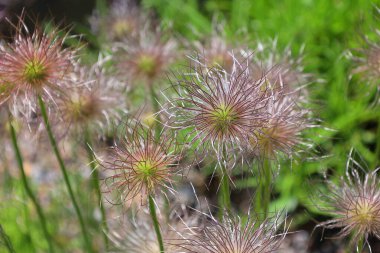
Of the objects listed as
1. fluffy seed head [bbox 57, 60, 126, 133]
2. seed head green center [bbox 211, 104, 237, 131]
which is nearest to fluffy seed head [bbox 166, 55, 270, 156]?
seed head green center [bbox 211, 104, 237, 131]

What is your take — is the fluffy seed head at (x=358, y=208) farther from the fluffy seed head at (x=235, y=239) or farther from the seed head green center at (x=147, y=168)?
the seed head green center at (x=147, y=168)

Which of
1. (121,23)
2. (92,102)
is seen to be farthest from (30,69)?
(121,23)

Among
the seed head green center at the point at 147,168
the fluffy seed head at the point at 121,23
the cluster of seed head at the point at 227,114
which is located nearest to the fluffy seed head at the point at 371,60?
the cluster of seed head at the point at 227,114

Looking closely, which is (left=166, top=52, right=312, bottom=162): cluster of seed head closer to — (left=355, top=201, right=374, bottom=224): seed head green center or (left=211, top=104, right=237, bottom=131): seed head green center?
(left=211, top=104, right=237, bottom=131): seed head green center

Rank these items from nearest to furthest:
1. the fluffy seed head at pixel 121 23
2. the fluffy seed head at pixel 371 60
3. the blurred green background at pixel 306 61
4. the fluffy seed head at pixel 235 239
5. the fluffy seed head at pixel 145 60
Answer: the fluffy seed head at pixel 235 239 → the fluffy seed head at pixel 371 60 → the fluffy seed head at pixel 145 60 → the fluffy seed head at pixel 121 23 → the blurred green background at pixel 306 61

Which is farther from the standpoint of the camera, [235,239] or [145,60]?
[145,60]

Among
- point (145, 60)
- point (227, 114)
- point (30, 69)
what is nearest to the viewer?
point (227, 114)

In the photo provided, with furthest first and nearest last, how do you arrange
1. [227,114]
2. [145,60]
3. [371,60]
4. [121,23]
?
[121,23]
[145,60]
[371,60]
[227,114]

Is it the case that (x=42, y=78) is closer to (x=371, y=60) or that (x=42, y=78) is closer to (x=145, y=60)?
(x=145, y=60)

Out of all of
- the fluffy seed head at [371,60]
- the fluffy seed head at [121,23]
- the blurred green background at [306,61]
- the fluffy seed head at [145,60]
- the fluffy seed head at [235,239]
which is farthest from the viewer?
the blurred green background at [306,61]

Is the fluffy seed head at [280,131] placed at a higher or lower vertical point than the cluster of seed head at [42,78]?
lower
